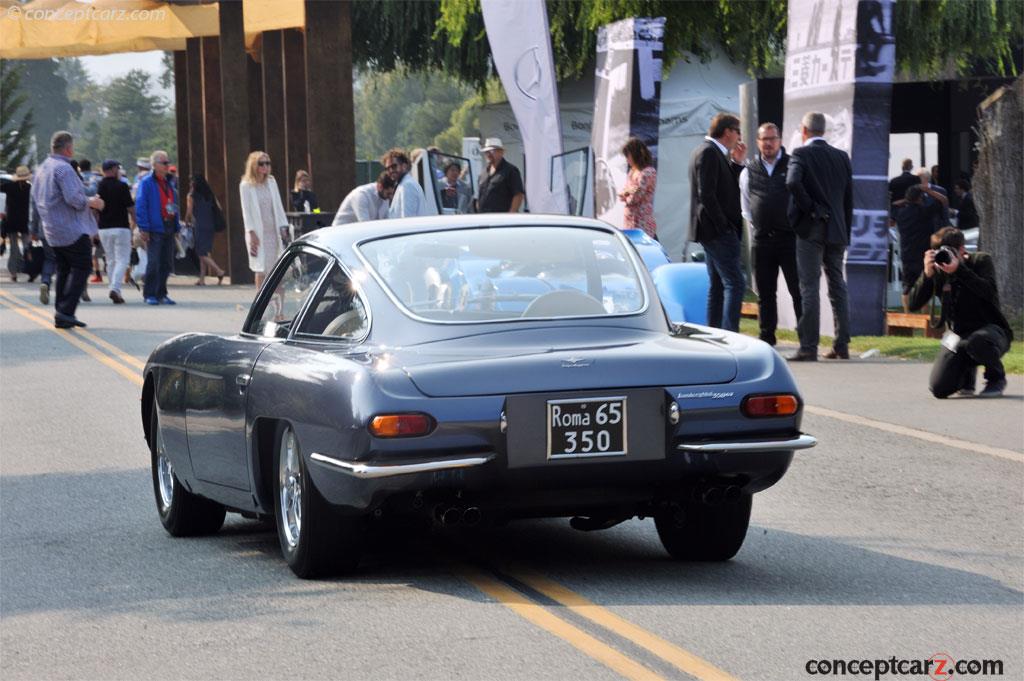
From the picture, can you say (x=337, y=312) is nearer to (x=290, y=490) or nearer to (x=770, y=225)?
(x=290, y=490)

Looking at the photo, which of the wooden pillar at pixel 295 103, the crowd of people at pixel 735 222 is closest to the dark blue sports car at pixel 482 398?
the crowd of people at pixel 735 222

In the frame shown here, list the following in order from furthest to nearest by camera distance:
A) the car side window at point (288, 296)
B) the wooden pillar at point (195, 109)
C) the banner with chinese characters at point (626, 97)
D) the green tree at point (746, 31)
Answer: the wooden pillar at point (195, 109) < the green tree at point (746, 31) < the banner with chinese characters at point (626, 97) < the car side window at point (288, 296)

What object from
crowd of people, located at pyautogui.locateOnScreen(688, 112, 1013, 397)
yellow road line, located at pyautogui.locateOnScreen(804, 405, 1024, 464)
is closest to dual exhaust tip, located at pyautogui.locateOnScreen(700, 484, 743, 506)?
yellow road line, located at pyautogui.locateOnScreen(804, 405, 1024, 464)

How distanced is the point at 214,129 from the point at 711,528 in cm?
2811

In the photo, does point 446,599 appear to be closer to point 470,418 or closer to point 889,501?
point 470,418

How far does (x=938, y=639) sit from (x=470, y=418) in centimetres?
164

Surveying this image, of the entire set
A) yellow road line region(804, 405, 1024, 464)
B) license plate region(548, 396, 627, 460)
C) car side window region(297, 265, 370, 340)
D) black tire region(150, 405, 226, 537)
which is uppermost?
car side window region(297, 265, 370, 340)

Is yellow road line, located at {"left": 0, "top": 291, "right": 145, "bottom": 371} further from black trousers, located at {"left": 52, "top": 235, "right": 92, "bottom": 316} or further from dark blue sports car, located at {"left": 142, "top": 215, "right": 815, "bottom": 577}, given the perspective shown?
dark blue sports car, located at {"left": 142, "top": 215, "right": 815, "bottom": 577}

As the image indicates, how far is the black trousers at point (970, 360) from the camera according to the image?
12.8 meters

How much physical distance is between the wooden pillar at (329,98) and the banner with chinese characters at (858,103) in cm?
1148

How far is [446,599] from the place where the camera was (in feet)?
20.9

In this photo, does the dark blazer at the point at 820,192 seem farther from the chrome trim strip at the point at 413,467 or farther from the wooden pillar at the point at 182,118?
the wooden pillar at the point at 182,118

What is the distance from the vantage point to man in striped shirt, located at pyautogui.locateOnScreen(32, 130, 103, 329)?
20.0m

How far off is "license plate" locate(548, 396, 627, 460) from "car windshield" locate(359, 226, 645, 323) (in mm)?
679
